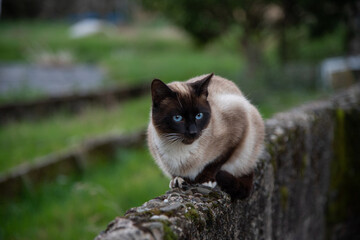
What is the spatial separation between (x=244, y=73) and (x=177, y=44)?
30.7 ft

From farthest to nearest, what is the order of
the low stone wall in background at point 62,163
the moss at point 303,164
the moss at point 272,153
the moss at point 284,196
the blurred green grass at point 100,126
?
the low stone wall in background at point 62,163
the blurred green grass at point 100,126
the moss at point 303,164
the moss at point 284,196
the moss at point 272,153

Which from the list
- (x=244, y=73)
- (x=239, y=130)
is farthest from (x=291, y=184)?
(x=244, y=73)

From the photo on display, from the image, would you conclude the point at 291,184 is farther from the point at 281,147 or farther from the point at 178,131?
the point at 178,131

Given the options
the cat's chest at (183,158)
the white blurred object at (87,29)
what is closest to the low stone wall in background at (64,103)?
the cat's chest at (183,158)

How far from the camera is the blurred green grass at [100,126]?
464 cm

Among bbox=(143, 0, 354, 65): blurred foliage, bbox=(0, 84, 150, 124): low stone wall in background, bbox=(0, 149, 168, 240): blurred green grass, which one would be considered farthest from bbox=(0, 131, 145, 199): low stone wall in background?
bbox=(143, 0, 354, 65): blurred foliage

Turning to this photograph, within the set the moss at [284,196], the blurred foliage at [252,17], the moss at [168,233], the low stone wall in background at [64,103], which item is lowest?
the low stone wall in background at [64,103]

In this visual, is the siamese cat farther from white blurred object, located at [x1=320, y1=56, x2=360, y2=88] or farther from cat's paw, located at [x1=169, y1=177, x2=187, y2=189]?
white blurred object, located at [x1=320, y1=56, x2=360, y2=88]

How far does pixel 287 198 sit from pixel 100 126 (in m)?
5.60

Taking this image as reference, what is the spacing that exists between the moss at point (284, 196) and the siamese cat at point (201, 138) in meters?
0.64

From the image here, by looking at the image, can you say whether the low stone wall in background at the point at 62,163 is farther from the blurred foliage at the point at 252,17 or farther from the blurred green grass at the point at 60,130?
the blurred foliage at the point at 252,17

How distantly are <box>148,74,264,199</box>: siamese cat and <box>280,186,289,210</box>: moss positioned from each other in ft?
2.09

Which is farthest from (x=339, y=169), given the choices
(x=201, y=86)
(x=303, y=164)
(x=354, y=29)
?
(x=354, y=29)

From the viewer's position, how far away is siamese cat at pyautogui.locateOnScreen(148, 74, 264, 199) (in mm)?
2456
